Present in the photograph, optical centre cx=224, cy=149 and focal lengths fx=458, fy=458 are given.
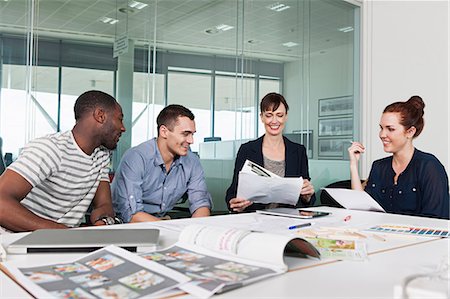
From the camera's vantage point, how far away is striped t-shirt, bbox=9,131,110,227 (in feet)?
6.50

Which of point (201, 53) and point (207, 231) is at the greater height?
point (201, 53)

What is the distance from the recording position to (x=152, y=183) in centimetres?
265

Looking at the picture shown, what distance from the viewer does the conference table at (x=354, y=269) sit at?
2.94 ft

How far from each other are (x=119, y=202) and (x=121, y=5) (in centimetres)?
189

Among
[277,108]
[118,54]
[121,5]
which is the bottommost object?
[277,108]

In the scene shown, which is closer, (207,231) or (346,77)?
(207,231)

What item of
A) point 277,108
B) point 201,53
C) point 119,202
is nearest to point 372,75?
point 201,53

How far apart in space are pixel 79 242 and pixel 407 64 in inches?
174

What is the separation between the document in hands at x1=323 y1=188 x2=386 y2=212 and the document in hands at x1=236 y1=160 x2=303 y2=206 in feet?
0.66

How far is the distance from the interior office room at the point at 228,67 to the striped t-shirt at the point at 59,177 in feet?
3.91

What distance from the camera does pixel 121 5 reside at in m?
3.71

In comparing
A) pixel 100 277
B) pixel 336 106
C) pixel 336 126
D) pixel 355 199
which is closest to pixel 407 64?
pixel 336 106

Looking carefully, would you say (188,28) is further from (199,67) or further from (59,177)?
(59,177)

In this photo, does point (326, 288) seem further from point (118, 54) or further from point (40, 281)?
point (118, 54)
